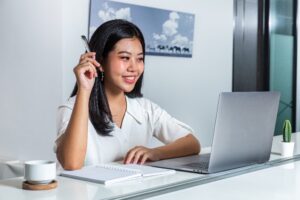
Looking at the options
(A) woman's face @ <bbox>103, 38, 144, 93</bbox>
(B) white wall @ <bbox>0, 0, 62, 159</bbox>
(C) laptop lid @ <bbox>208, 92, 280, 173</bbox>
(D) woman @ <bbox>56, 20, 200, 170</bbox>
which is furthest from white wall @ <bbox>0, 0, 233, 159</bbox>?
(C) laptop lid @ <bbox>208, 92, 280, 173</bbox>

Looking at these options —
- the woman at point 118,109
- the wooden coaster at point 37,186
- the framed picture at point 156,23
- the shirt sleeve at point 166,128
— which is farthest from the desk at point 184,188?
the framed picture at point 156,23

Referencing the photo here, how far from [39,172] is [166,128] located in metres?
0.97

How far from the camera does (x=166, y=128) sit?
200 cm

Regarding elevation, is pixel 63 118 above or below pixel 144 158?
above

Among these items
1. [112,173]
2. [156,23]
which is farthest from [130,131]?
[156,23]

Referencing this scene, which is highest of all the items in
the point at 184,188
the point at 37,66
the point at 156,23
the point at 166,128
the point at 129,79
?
the point at 156,23

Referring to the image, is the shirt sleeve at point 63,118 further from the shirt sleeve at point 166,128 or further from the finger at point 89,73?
the shirt sleeve at point 166,128

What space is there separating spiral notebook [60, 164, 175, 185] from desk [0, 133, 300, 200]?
20 millimetres

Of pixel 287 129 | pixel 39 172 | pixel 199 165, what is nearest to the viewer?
pixel 39 172

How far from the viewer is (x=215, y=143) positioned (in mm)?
1312

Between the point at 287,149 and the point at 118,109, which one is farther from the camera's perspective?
the point at 118,109

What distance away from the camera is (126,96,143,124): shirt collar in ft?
6.32

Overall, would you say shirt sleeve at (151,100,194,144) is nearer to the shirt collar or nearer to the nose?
the shirt collar

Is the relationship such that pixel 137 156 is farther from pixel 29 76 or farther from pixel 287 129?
pixel 29 76
